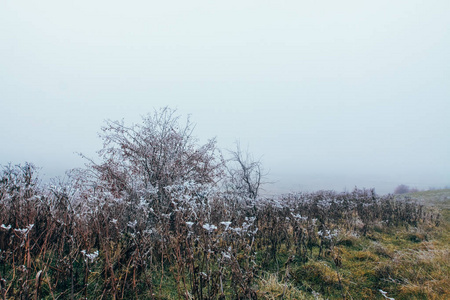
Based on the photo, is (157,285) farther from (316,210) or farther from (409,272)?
(316,210)

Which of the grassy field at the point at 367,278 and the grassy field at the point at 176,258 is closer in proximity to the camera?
the grassy field at the point at 176,258

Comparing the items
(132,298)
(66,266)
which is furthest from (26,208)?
(132,298)

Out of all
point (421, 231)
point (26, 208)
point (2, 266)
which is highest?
point (26, 208)

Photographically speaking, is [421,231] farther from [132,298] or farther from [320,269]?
[132,298]

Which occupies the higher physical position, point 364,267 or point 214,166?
point 214,166

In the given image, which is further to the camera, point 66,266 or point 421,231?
point 421,231

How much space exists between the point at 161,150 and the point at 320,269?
16.4ft

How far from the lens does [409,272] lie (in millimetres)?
4824

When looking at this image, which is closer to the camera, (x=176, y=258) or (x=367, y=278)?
(x=176, y=258)

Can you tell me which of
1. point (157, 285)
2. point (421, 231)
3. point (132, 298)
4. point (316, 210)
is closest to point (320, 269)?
point (157, 285)

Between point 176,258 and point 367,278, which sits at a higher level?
point 176,258

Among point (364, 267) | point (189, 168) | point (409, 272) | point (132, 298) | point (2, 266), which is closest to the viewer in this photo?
point (132, 298)

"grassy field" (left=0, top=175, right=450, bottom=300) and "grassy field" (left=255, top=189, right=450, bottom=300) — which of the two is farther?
"grassy field" (left=255, top=189, right=450, bottom=300)

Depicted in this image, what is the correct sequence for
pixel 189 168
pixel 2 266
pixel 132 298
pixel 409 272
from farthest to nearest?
pixel 189 168
pixel 409 272
pixel 2 266
pixel 132 298
